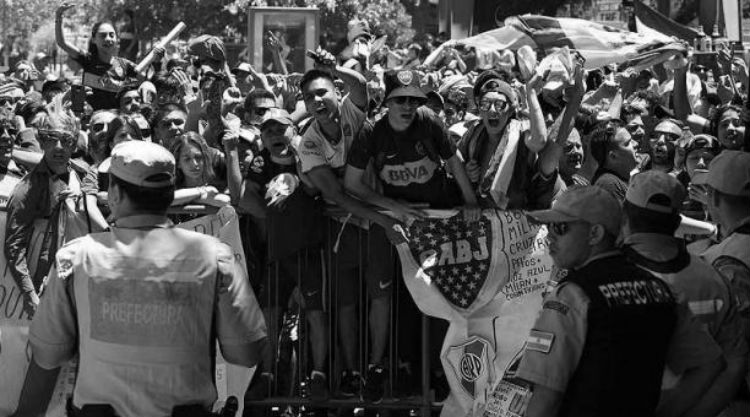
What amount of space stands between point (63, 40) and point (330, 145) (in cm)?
701

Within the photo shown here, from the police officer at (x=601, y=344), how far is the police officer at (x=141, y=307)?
3.95ft

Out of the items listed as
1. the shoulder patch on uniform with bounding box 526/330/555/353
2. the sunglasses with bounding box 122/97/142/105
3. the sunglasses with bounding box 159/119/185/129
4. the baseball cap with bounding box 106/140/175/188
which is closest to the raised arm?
the sunglasses with bounding box 122/97/142/105

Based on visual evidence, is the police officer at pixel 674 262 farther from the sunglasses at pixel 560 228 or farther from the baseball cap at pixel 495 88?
the baseball cap at pixel 495 88

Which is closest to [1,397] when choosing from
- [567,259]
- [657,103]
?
[567,259]

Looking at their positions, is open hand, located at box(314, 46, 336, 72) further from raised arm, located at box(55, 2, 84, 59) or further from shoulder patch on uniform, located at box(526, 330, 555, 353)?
raised arm, located at box(55, 2, 84, 59)

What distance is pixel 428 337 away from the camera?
8.85 metres

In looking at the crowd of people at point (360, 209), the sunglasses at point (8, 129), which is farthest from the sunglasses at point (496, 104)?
the sunglasses at point (8, 129)

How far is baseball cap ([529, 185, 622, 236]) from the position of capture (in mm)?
5590

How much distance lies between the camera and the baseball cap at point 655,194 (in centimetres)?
577

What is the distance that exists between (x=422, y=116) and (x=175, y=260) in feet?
11.4

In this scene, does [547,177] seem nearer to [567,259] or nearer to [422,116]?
[422,116]

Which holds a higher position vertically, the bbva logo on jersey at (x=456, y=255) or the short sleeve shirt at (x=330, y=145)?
the short sleeve shirt at (x=330, y=145)

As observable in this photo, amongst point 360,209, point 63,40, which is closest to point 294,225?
point 360,209

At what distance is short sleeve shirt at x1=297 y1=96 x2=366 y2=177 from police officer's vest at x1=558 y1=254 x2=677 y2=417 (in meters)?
3.66
